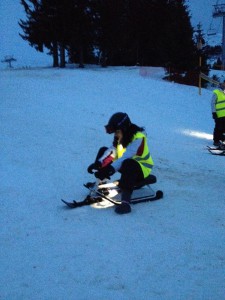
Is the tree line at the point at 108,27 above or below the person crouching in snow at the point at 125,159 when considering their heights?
above

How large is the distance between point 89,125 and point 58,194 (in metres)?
5.22

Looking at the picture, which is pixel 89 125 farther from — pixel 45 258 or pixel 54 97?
pixel 45 258

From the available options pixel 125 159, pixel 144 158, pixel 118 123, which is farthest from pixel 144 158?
pixel 118 123

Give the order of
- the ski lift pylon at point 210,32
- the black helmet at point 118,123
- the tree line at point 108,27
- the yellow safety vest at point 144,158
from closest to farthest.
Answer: the black helmet at point 118,123
the yellow safety vest at point 144,158
the tree line at point 108,27
the ski lift pylon at point 210,32

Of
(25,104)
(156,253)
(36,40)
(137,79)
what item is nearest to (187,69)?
(137,79)

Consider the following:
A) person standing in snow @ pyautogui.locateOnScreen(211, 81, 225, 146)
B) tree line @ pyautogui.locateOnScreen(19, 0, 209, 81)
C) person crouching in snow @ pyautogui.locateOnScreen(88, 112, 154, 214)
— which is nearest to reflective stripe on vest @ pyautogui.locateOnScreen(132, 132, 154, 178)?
person crouching in snow @ pyautogui.locateOnScreen(88, 112, 154, 214)

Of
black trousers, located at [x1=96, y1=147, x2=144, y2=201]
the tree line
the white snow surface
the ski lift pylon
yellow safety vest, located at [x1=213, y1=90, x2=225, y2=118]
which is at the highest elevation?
the ski lift pylon

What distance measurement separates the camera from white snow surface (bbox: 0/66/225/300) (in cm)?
314

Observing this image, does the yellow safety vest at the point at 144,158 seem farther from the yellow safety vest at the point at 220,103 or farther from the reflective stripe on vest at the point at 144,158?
the yellow safety vest at the point at 220,103

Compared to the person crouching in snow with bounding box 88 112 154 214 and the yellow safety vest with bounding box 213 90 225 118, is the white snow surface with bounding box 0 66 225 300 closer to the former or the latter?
the person crouching in snow with bounding box 88 112 154 214

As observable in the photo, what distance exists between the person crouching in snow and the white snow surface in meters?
0.35

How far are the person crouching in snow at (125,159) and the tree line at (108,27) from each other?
1886 centimetres

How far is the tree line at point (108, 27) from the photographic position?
23.0 meters

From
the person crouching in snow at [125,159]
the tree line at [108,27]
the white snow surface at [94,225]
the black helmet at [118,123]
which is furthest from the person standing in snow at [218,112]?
the tree line at [108,27]
